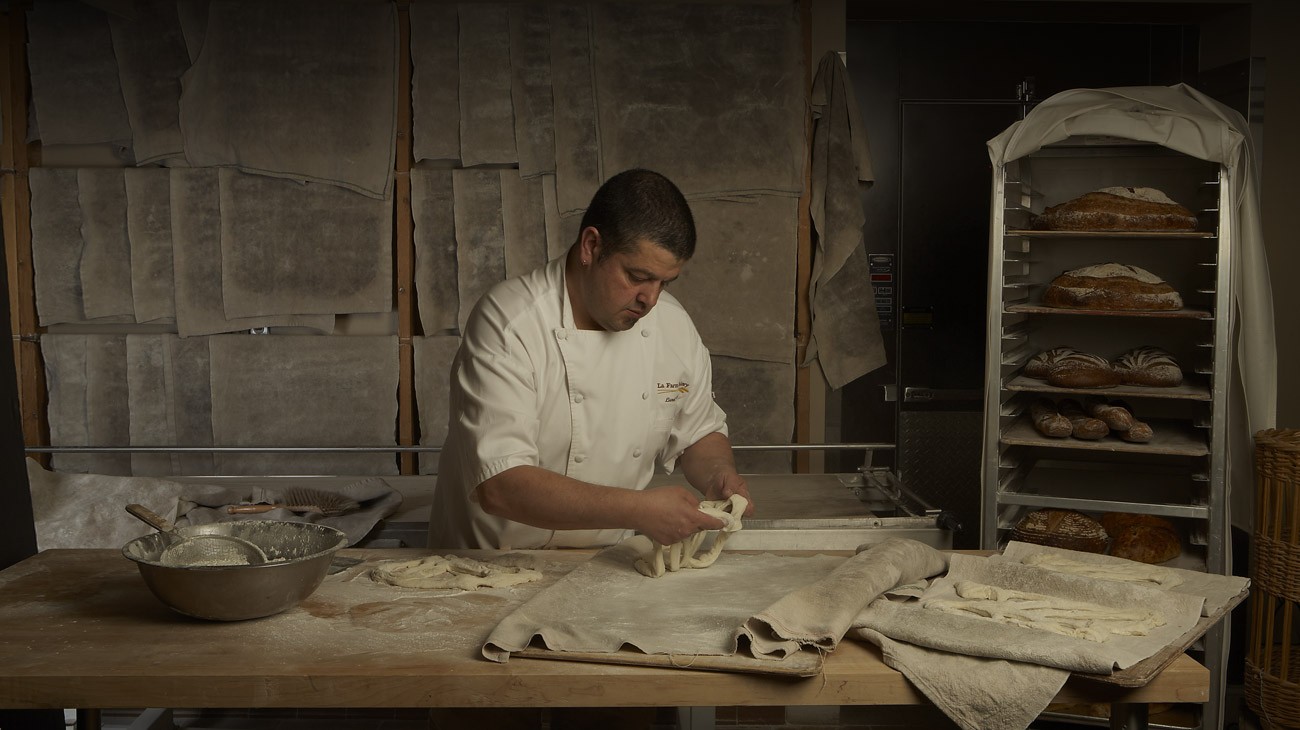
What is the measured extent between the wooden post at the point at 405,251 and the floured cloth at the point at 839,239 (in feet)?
4.92

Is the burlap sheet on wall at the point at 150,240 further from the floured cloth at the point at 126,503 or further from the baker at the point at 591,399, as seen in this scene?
the baker at the point at 591,399

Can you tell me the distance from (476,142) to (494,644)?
276cm

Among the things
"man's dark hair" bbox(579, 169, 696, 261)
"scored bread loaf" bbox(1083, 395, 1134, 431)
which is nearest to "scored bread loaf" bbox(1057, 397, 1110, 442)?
"scored bread loaf" bbox(1083, 395, 1134, 431)

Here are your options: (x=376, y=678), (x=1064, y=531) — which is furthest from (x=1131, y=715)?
(x=1064, y=531)

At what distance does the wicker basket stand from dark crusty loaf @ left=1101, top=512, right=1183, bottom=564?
226mm

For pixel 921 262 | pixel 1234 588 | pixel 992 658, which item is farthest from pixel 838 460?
pixel 992 658

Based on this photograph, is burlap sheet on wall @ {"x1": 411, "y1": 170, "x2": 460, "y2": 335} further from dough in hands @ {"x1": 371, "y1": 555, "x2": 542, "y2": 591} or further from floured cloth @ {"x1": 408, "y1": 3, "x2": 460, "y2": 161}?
dough in hands @ {"x1": 371, "y1": 555, "x2": 542, "y2": 591}

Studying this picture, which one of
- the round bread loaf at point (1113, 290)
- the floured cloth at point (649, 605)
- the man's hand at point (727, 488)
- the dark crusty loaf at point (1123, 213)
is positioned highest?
the dark crusty loaf at point (1123, 213)

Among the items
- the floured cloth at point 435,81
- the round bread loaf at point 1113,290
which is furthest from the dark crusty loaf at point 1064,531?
the floured cloth at point 435,81

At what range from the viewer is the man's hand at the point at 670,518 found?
1.94m

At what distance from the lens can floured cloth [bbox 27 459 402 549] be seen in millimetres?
3258

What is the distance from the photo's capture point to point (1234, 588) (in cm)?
190

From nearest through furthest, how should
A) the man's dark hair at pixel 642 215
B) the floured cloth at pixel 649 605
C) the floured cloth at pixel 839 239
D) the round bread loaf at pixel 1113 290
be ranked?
the floured cloth at pixel 649 605
the man's dark hair at pixel 642 215
the round bread loaf at pixel 1113 290
the floured cloth at pixel 839 239

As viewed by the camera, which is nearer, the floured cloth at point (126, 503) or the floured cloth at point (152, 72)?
the floured cloth at point (126, 503)
